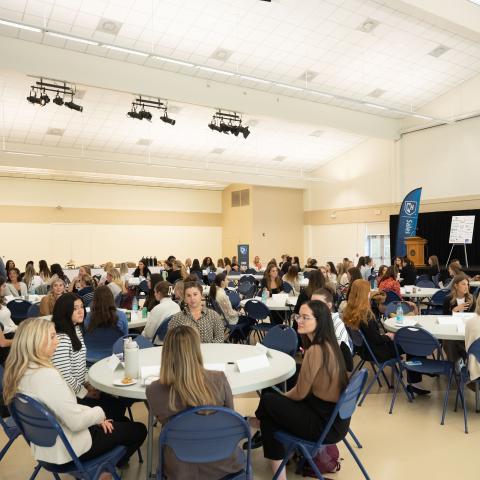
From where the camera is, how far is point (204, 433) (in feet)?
7.29

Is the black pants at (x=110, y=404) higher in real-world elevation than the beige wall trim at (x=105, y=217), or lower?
lower

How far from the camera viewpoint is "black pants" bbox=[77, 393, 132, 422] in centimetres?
323

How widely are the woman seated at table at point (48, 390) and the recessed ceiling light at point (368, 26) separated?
31.7 ft

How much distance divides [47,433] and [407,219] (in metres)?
13.2

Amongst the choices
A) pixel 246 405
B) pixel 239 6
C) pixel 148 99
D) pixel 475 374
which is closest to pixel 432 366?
pixel 475 374

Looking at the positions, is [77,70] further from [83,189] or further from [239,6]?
[83,189]

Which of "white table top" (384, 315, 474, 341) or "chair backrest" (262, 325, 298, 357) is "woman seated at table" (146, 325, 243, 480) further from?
"white table top" (384, 315, 474, 341)

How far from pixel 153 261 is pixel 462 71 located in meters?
11.9

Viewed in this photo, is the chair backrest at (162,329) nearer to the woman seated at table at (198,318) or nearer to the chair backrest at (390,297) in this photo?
the woman seated at table at (198,318)

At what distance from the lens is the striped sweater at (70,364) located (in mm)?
3072

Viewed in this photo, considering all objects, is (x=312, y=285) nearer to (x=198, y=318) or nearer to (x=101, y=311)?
(x=198, y=318)

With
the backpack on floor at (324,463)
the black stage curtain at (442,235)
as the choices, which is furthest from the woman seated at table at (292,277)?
the black stage curtain at (442,235)

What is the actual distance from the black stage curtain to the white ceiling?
360 cm

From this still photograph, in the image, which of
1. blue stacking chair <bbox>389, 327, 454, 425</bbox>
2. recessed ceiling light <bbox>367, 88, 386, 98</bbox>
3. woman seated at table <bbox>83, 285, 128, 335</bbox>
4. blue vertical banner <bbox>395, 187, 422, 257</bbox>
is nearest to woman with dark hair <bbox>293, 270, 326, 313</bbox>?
blue stacking chair <bbox>389, 327, 454, 425</bbox>
